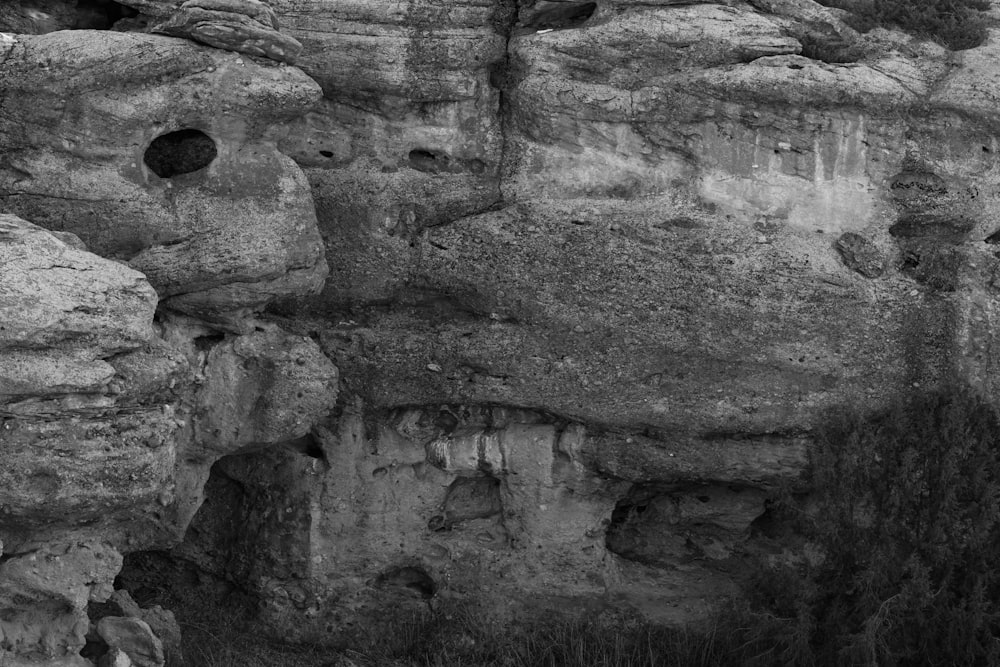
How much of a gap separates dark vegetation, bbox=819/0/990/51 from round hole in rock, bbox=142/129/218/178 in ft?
16.1

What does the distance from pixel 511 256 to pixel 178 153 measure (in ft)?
8.50

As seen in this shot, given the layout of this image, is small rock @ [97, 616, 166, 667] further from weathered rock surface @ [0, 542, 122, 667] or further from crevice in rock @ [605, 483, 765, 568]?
crevice in rock @ [605, 483, 765, 568]

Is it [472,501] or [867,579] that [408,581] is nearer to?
[472,501]

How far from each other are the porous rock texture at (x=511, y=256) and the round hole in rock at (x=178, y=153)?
2 cm

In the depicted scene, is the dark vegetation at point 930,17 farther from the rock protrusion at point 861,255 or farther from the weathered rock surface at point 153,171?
the weathered rock surface at point 153,171

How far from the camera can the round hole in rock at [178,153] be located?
10578 mm

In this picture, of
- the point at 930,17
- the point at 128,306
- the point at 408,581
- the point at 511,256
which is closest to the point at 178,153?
the point at 128,306

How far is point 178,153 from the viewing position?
34.9 ft

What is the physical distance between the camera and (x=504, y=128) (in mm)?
11453

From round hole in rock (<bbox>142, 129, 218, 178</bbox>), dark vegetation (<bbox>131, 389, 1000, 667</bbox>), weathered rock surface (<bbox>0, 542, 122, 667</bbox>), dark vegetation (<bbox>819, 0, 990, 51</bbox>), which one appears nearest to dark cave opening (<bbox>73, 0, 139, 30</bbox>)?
round hole in rock (<bbox>142, 129, 218, 178</bbox>)

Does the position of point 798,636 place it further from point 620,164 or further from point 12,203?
point 12,203

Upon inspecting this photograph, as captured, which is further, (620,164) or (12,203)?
Result: (620,164)

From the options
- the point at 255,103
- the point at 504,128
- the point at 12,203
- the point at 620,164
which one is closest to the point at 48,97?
the point at 12,203

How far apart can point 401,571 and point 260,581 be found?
3.79 ft
